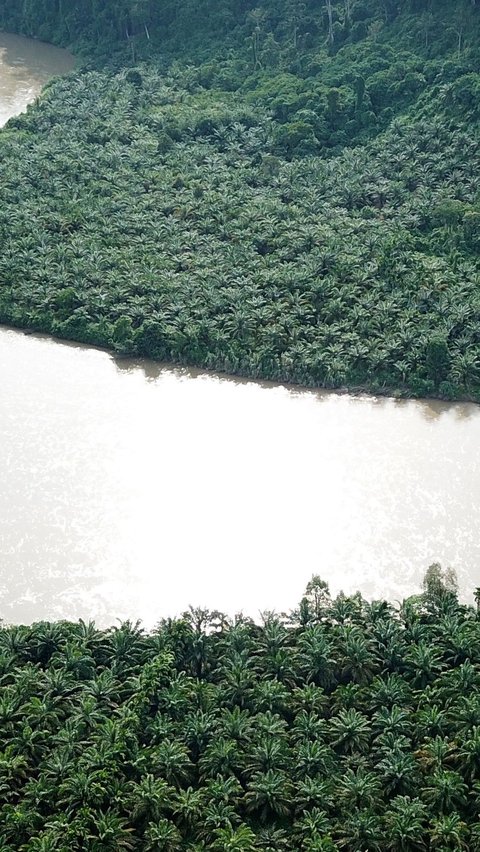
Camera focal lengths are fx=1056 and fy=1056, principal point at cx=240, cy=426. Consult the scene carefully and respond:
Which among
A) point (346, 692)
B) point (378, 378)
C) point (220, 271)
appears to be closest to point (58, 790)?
point (346, 692)

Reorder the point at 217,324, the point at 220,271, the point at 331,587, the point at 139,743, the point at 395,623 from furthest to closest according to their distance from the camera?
1. the point at 220,271
2. the point at 217,324
3. the point at 331,587
4. the point at 395,623
5. the point at 139,743

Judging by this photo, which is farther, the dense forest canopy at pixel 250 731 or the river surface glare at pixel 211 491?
the river surface glare at pixel 211 491

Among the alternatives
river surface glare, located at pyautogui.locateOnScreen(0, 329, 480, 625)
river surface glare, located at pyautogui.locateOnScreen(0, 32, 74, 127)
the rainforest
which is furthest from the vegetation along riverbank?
river surface glare, located at pyautogui.locateOnScreen(0, 32, 74, 127)

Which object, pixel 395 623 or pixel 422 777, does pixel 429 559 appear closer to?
pixel 395 623

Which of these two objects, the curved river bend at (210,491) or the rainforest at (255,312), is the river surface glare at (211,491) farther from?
the rainforest at (255,312)

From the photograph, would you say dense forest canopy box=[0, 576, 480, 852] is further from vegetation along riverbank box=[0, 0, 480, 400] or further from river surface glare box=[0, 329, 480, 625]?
vegetation along riverbank box=[0, 0, 480, 400]

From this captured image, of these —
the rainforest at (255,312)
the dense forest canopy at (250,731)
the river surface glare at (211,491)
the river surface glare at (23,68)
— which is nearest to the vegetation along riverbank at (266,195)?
the rainforest at (255,312)

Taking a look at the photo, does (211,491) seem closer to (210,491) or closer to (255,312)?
(210,491)
